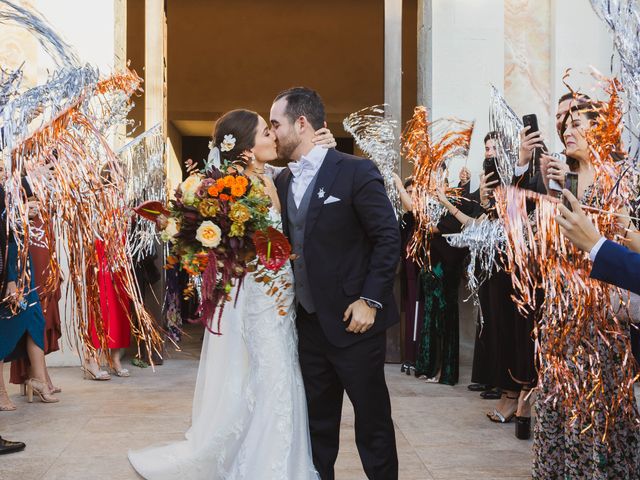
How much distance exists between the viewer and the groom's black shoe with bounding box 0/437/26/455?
4777 millimetres

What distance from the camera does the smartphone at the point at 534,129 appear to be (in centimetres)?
366

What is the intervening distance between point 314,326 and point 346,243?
0.43 meters

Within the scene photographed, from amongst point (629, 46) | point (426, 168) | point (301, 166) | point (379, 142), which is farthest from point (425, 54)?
point (629, 46)

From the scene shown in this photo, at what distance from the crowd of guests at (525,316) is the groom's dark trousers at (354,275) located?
0.66 meters

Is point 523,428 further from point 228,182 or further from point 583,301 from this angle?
point 228,182

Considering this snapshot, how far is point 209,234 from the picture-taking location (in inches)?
128

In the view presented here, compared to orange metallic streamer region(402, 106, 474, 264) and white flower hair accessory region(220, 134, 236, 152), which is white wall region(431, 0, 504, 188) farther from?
white flower hair accessory region(220, 134, 236, 152)

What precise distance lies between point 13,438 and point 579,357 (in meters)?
3.76

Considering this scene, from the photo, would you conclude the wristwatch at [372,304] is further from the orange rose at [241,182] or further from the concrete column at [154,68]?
the concrete column at [154,68]

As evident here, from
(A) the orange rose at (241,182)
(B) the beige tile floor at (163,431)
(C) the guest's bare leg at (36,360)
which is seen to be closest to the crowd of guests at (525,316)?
(B) the beige tile floor at (163,431)

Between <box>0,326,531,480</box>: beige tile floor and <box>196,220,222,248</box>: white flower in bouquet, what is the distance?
5.85 ft

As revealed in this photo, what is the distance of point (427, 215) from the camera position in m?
6.34

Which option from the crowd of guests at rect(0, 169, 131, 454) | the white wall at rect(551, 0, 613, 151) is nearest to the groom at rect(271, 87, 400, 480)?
the crowd of guests at rect(0, 169, 131, 454)

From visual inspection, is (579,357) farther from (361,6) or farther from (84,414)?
(361,6)
